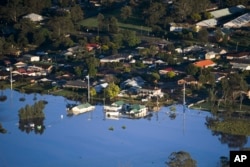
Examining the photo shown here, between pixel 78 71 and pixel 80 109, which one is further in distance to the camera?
pixel 78 71

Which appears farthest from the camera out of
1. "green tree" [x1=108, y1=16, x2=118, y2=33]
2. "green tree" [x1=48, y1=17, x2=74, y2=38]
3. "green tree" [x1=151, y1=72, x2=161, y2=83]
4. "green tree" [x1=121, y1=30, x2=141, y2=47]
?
"green tree" [x1=108, y1=16, x2=118, y2=33]

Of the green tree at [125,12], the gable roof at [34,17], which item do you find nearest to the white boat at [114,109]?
the green tree at [125,12]

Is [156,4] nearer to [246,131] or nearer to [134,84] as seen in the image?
[134,84]

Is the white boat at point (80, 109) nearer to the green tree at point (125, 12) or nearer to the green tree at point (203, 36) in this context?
the green tree at point (203, 36)

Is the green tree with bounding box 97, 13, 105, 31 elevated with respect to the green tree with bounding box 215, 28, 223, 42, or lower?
elevated

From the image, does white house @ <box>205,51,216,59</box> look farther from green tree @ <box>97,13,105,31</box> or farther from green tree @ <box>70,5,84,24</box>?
green tree @ <box>70,5,84,24</box>

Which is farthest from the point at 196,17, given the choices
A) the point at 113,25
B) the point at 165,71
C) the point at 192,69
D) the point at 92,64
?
the point at 92,64

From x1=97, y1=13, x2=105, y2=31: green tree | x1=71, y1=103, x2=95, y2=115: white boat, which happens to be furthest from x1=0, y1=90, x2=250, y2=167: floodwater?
x1=97, y1=13, x2=105, y2=31: green tree

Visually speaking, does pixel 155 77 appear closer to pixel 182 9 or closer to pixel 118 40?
pixel 118 40
